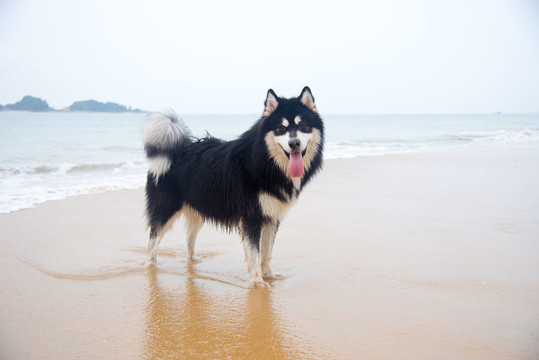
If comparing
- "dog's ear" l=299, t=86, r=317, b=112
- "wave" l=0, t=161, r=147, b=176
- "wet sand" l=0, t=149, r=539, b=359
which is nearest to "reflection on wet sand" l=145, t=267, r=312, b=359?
"wet sand" l=0, t=149, r=539, b=359

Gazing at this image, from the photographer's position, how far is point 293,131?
3.61m

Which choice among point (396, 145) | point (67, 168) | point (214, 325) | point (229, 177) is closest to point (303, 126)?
point (229, 177)

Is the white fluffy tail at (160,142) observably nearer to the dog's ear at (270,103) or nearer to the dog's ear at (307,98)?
the dog's ear at (270,103)

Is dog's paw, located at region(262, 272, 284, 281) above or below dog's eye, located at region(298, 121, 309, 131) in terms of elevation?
below

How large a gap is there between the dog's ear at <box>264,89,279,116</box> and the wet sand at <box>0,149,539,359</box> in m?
1.62

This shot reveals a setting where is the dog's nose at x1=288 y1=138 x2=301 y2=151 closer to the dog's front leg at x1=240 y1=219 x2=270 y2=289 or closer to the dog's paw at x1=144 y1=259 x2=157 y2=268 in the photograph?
the dog's front leg at x1=240 y1=219 x2=270 y2=289

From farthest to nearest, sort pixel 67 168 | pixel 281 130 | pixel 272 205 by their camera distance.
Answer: pixel 67 168
pixel 272 205
pixel 281 130

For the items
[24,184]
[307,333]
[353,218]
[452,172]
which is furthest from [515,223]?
[24,184]

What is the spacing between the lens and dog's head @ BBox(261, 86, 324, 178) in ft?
11.9

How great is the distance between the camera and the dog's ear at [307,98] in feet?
12.5

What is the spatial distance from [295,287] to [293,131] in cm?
143

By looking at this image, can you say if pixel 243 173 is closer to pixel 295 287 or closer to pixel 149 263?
pixel 295 287

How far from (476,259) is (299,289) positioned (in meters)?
1.95

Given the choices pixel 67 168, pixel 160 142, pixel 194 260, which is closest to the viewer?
pixel 160 142
